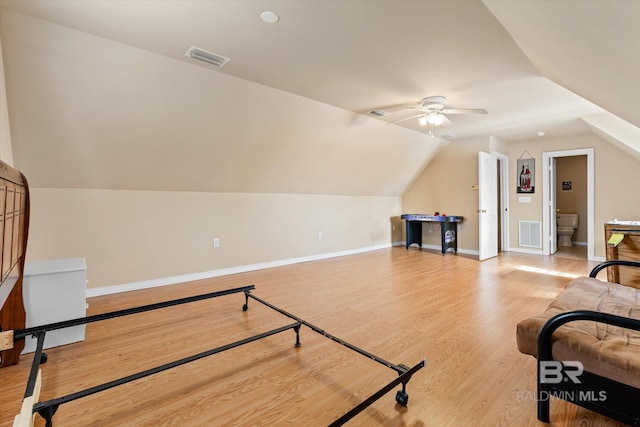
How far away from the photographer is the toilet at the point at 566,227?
22.6 ft

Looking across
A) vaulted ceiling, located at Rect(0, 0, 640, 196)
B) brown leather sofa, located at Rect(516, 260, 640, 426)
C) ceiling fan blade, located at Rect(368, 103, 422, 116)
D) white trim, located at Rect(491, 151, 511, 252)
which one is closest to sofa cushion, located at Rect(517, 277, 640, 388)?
brown leather sofa, located at Rect(516, 260, 640, 426)

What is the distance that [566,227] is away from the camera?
22.8 ft

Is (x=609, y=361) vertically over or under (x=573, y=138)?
under

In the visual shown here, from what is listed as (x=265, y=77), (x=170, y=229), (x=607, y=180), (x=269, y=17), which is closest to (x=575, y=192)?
(x=607, y=180)

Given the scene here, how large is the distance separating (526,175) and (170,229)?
6707 millimetres

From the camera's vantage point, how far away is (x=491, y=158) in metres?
5.71

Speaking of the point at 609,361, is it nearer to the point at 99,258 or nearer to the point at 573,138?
the point at 99,258

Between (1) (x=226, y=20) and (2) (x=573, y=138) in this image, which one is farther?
(2) (x=573, y=138)

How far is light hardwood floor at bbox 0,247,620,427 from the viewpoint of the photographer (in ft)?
5.20

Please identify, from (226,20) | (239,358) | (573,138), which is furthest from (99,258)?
(573,138)

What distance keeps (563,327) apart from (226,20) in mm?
2814

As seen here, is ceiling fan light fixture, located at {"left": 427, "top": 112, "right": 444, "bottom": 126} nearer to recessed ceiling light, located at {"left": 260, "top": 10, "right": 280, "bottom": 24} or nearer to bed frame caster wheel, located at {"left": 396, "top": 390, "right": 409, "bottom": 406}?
recessed ceiling light, located at {"left": 260, "top": 10, "right": 280, "bottom": 24}

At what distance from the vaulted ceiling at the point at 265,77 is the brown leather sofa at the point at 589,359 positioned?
4.43ft

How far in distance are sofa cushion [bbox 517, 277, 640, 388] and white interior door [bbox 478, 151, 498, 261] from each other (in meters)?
3.71
